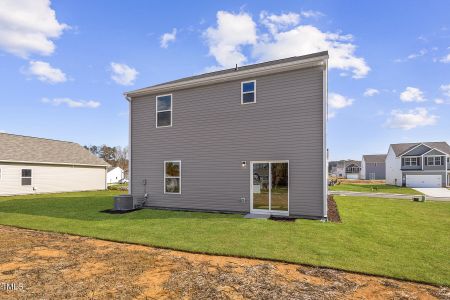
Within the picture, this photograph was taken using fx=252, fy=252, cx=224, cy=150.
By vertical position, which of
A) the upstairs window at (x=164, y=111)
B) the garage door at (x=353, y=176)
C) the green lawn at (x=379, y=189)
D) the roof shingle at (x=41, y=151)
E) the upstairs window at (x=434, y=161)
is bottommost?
the garage door at (x=353, y=176)

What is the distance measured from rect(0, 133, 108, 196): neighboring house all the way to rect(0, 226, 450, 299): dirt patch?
64.4ft

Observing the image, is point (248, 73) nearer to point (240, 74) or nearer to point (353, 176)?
point (240, 74)

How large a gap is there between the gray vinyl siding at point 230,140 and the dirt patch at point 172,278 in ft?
17.5

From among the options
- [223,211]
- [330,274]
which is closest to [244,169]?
[223,211]

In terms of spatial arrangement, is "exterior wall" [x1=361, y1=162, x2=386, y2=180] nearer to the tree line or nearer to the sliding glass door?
the tree line

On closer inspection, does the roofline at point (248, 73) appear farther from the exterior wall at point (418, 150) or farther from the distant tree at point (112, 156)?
the distant tree at point (112, 156)

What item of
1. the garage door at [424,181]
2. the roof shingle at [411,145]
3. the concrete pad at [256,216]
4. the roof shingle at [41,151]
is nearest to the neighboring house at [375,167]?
the roof shingle at [411,145]

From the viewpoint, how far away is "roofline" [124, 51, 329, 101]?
980 cm

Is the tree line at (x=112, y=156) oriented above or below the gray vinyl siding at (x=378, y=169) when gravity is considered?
above

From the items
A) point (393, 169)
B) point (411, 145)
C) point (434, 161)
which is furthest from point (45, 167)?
point (411, 145)

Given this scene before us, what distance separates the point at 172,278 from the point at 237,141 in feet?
24.2

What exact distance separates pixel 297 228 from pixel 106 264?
5.64m

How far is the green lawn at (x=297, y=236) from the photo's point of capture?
5309mm

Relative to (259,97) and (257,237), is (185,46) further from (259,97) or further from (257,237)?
(257,237)
